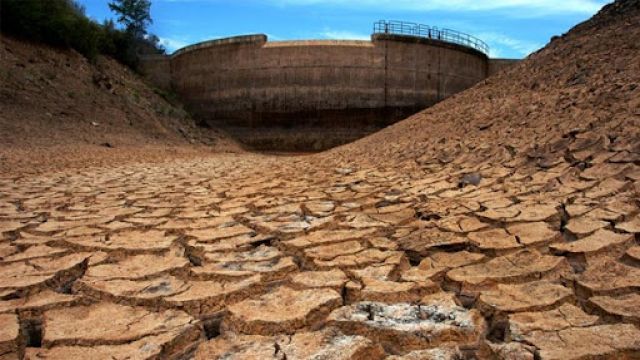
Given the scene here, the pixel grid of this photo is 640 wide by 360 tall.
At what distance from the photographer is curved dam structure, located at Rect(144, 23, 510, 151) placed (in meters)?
13.3

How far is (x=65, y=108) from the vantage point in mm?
10141

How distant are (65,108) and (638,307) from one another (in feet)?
34.9

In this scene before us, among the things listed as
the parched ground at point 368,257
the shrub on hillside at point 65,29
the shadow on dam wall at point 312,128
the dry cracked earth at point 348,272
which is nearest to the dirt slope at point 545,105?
the parched ground at point 368,257

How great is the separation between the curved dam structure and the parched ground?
28.8 ft

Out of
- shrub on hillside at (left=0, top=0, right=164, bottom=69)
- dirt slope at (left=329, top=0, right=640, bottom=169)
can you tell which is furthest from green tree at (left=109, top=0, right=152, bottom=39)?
dirt slope at (left=329, top=0, right=640, bottom=169)

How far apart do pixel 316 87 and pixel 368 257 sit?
37.5ft

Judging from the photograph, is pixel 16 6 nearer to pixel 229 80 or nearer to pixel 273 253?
pixel 229 80

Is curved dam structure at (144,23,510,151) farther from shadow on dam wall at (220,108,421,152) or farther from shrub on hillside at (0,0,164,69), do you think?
shrub on hillside at (0,0,164,69)

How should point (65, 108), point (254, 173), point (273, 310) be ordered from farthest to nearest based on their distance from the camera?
point (65, 108) < point (254, 173) < point (273, 310)

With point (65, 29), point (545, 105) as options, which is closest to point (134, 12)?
point (65, 29)

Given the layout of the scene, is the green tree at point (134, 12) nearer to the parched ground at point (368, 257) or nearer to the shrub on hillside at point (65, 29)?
the shrub on hillside at point (65, 29)

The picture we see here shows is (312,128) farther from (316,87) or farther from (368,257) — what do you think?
(368,257)

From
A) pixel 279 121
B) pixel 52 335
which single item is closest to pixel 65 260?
pixel 52 335

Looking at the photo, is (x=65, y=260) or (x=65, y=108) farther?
(x=65, y=108)
